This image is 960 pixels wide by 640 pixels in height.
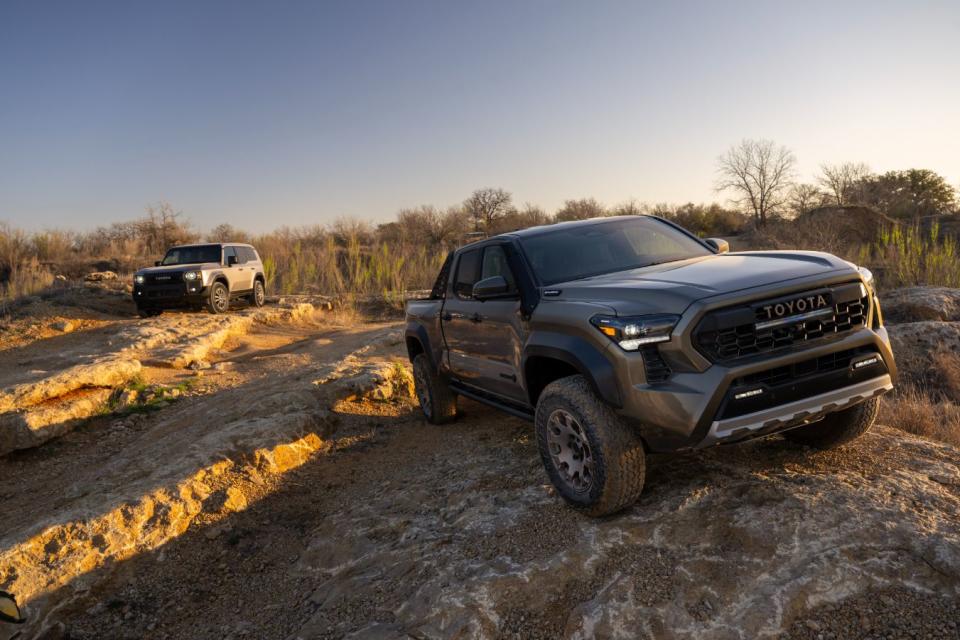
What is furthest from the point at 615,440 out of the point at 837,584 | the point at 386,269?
the point at 386,269

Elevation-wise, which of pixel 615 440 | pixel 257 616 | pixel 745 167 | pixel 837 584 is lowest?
pixel 257 616

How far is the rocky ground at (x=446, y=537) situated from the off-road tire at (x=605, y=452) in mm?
161

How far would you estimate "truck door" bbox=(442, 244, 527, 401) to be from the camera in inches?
179

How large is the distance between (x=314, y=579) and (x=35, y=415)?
16.3 ft

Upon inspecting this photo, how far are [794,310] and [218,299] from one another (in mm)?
14407

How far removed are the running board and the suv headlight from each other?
1255 millimetres

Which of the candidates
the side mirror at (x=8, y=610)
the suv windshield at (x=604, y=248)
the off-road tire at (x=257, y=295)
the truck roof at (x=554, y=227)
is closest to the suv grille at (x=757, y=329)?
the suv windshield at (x=604, y=248)

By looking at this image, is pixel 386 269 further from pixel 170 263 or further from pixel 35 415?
pixel 35 415

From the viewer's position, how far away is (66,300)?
1555 centimetres

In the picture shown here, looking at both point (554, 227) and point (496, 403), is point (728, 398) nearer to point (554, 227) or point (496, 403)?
point (496, 403)

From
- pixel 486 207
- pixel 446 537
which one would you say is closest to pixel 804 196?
pixel 486 207

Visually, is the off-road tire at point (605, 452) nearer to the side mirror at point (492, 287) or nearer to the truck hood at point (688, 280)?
the truck hood at point (688, 280)

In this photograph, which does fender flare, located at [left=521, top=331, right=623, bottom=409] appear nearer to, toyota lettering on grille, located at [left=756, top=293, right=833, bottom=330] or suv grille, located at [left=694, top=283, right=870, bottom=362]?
suv grille, located at [left=694, top=283, right=870, bottom=362]

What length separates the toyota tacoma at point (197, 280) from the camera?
48.2ft
